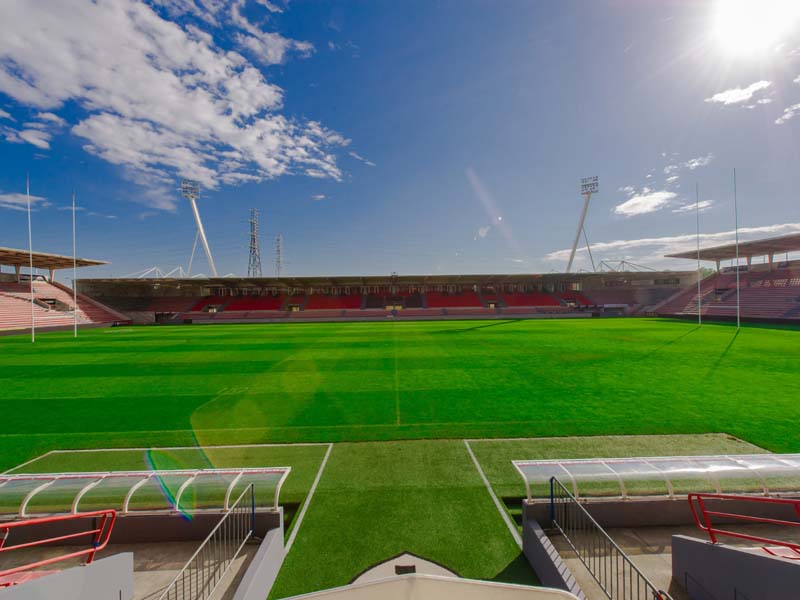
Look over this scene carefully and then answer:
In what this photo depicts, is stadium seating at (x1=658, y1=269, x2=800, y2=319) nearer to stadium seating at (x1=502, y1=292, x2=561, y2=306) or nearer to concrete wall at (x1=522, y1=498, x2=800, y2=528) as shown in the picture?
stadium seating at (x1=502, y1=292, x2=561, y2=306)

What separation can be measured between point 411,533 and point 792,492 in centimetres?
614

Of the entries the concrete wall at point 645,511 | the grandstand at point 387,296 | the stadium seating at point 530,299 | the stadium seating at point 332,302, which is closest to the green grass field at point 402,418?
the concrete wall at point 645,511

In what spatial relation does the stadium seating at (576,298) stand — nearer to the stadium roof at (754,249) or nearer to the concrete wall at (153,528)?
the stadium roof at (754,249)

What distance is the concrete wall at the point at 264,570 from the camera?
3.64 meters

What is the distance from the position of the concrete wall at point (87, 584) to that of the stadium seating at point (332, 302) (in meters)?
51.6

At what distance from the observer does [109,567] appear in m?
3.62

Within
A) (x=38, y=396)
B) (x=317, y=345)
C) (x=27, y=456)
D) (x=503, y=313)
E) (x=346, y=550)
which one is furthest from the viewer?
(x=503, y=313)

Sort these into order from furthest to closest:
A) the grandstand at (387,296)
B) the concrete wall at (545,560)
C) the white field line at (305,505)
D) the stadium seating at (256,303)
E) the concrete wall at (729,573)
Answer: the stadium seating at (256,303) < the grandstand at (387,296) < the white field line at (305,505) < the concrete wall at (545,560) < the concrete wall at (729,573)

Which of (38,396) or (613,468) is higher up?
(613,468)

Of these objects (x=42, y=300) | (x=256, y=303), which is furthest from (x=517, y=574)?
(x=42, y=300)

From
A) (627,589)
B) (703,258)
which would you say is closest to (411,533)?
(627,589)

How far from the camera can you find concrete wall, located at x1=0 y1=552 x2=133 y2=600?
2709 mm

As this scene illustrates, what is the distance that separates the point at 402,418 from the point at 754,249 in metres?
56.3

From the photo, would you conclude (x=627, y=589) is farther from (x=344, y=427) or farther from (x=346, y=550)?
(x=344, y=427)
